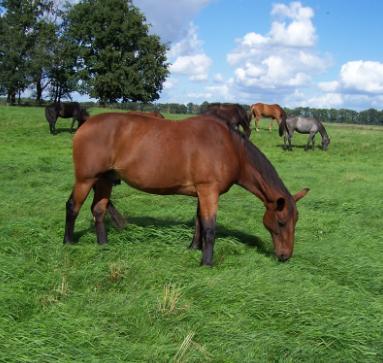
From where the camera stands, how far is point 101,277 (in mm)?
4875

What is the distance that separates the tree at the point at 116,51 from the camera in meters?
50.5

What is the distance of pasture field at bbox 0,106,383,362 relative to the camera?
3582 millimetres

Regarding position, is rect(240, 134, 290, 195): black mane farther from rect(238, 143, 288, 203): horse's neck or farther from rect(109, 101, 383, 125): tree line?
rect(109, 101, 383, 125): tree line

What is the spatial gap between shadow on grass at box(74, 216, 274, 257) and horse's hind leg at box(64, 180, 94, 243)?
0.23 m

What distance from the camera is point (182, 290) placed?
4.55 meters

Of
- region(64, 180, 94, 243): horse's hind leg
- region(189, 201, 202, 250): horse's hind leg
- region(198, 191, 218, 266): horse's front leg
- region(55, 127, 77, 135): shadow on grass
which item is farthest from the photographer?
region(55, 127, 77, 135): shadow on grass

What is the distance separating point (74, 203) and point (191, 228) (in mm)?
1768

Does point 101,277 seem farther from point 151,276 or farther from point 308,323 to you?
point 308,323

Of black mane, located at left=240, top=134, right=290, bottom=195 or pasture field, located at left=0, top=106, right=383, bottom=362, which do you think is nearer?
pasture field, located at left=0, top=106, right=383, bottom=362

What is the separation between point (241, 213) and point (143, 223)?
7.09ft

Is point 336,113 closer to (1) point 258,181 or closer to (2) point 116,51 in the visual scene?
(2) point 116,51

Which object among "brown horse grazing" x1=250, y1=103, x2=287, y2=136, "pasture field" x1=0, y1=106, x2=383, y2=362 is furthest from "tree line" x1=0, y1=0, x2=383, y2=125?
"pasture field" x1=0, y1=106, x2=383, y2=362

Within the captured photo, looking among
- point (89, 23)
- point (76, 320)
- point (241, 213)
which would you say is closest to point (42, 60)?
point (89, 23)

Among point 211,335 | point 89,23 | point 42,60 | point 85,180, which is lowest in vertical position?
point 211,335
